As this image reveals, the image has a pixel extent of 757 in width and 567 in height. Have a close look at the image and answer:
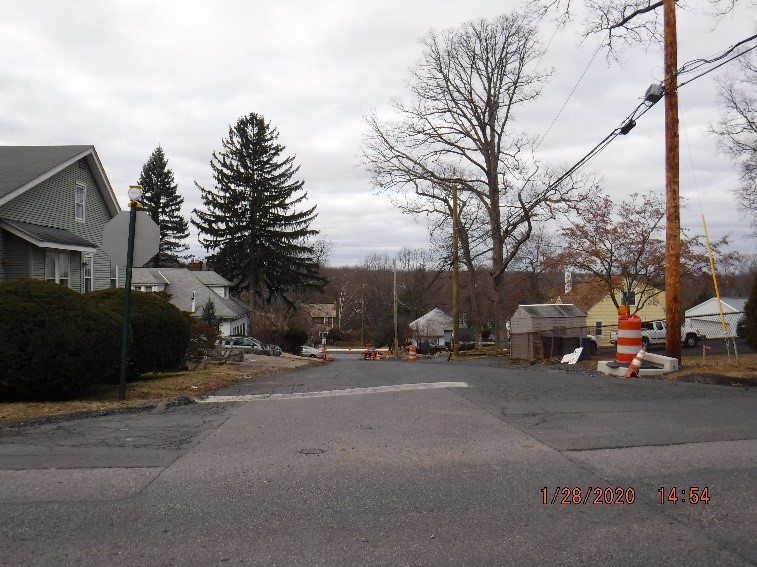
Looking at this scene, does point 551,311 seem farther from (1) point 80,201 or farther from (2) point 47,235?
(2) point 47,235

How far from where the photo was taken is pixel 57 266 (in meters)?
23.6

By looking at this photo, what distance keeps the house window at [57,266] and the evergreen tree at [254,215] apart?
28761 mm

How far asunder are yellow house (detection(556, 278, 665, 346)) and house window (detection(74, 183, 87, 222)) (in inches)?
763

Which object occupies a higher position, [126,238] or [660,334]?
[126,238]

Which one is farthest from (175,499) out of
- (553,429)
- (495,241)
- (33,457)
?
(495,241)

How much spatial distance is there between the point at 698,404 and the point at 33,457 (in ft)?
27.7

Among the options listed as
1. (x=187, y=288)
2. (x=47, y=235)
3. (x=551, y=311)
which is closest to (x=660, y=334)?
(x=551, y=311)

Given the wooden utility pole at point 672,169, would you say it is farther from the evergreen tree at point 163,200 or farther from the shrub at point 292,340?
the evergreen tree at point 163,200

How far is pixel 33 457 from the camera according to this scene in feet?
23.9

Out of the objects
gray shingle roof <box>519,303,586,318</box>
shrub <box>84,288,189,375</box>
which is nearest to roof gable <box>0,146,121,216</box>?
shrub <box>84,288,189,375</box>

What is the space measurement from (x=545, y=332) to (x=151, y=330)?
17.4 meters

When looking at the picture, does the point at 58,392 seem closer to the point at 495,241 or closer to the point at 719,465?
the point at 719,465

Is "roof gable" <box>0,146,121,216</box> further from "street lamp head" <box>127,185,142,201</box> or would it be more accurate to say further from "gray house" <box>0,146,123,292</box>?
"street lamp head" <box>127,185,142,201</box>
